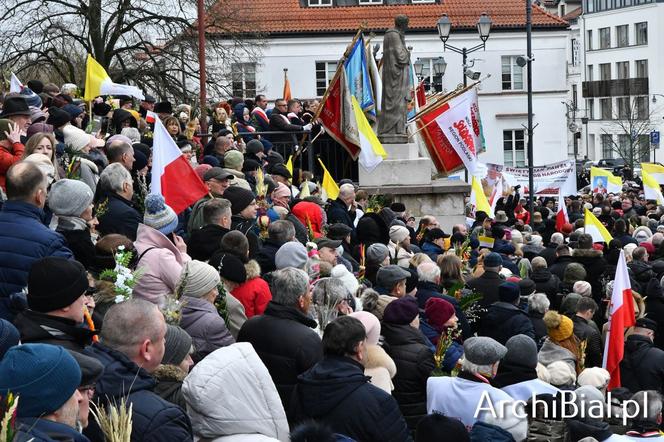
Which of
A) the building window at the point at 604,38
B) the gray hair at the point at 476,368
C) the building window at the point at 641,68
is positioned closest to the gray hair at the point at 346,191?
the gray hair at the point at 476,368

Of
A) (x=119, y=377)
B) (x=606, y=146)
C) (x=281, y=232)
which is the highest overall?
(x=281, y=232)

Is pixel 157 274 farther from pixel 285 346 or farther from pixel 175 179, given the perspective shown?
pixel 175 179

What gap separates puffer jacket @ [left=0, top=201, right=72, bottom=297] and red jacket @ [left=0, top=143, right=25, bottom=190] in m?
2.62

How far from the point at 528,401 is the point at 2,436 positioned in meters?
4.02

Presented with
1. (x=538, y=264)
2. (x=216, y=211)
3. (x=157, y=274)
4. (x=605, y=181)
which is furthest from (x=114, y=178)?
(x=605, y=181)

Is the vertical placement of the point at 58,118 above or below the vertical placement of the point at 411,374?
above

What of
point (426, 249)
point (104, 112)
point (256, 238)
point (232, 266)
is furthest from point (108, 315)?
point (104, 112)

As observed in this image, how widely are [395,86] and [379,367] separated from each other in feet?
44.3

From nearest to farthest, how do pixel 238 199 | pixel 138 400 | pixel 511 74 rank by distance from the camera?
pixel 138 400 → pixel 238 199 → pixel 511 74

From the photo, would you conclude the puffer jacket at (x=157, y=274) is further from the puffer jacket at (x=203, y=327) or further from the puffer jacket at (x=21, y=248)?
the puffer jacket at (x=21, y=248)

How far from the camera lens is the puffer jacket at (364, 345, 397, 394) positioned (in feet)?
24.3

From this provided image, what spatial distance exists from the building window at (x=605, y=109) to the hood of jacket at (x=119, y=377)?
287ft

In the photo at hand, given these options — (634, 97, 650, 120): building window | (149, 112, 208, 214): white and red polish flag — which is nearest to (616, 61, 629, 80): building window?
(634, 97, 650, 120): building window

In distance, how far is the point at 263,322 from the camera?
Result: 7.38 metres
